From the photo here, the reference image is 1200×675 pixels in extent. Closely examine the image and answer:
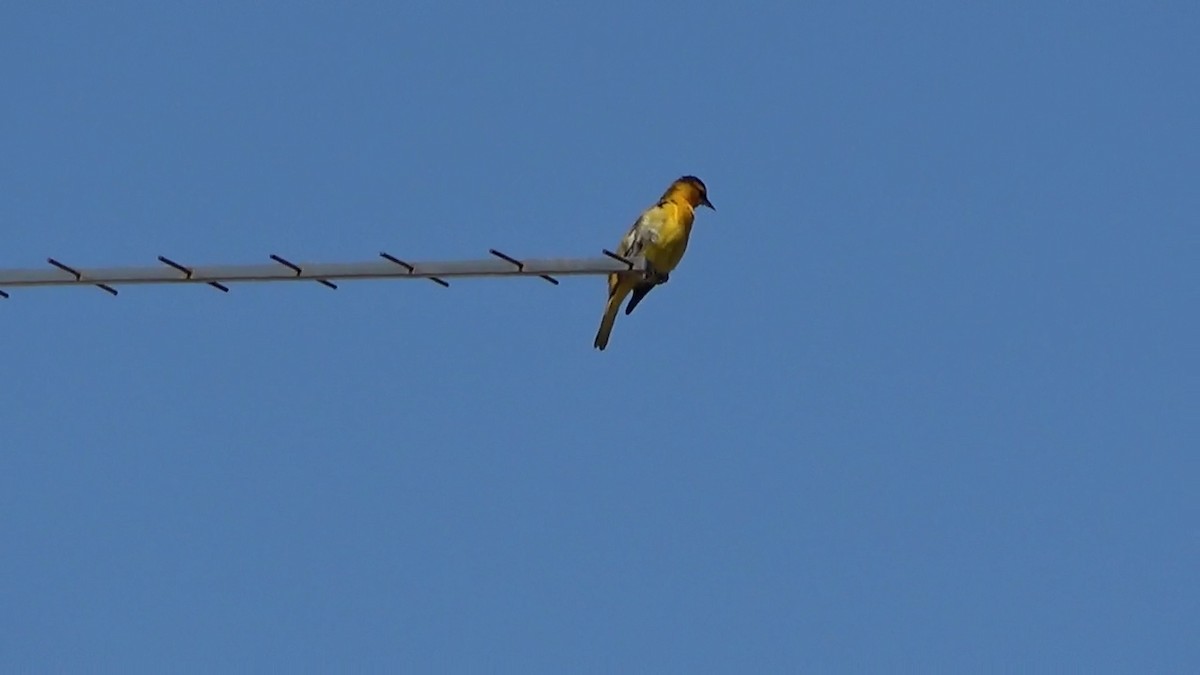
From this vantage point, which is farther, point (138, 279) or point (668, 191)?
point (668, 191)

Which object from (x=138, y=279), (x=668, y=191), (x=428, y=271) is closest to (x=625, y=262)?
(x=428, y=271)

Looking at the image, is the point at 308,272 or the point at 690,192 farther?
the point at 690,192

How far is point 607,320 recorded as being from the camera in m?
15.3

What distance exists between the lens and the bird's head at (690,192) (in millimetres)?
16172

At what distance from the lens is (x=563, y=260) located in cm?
838

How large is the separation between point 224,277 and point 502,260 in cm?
115

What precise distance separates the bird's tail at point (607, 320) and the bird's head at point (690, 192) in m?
1.25

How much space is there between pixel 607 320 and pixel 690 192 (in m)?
1.61

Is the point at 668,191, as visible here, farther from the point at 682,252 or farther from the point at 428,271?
the point at 428,271

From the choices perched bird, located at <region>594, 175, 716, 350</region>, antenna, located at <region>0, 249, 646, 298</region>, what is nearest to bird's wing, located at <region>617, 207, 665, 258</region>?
perched bird, located at <region>594, 175, 716, 350</region>

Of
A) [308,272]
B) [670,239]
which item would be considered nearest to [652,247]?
[670,239]

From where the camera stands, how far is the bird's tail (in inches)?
597

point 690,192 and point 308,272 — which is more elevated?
point 690,192

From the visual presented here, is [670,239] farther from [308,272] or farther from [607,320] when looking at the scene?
[308,272]
